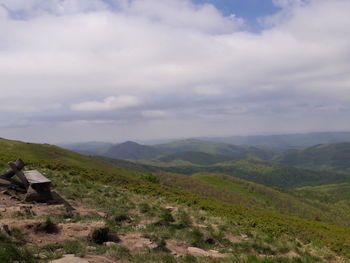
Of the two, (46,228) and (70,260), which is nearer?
(70,260)

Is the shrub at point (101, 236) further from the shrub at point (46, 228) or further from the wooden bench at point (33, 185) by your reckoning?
the wooden bench at point (33, 185)

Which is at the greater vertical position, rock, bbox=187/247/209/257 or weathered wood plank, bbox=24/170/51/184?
weathered wood plank, bbox=24/170/51/184

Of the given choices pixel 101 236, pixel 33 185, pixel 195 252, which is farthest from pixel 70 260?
pixel 33 185

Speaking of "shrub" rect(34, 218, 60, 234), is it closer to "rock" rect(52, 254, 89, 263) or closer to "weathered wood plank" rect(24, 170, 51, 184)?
"rock" rect(52, 254, 89, 263)

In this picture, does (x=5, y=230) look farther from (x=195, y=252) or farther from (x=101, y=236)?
(x=195, y=252)

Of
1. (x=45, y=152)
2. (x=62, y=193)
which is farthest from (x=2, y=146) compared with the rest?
(x=62, y=193)

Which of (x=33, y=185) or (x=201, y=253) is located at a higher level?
(x=33, y=185)

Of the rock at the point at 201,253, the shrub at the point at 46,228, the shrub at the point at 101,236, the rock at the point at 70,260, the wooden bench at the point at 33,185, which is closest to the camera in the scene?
the rock at the point at 70,260

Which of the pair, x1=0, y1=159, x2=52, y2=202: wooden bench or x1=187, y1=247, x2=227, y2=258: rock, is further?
x1=0, y1=159, x2=52, y2=202: wooden bench

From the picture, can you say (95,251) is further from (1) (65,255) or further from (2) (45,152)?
(2) (45,152)

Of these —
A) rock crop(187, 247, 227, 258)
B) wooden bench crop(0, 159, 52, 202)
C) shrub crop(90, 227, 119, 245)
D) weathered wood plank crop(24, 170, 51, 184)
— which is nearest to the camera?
shrub crop(90, 227, 119, 245)

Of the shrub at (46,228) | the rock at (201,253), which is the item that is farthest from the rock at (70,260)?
the rock at (201,253)

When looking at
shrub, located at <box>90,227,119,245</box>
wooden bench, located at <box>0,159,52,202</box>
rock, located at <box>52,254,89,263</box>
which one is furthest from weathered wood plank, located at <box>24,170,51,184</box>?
rock, located at <box>52,254,89,263</box>

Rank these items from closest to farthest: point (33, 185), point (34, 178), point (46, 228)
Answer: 1. point (46, 228)
2. point (33, 185)
3. point (34, 178)
